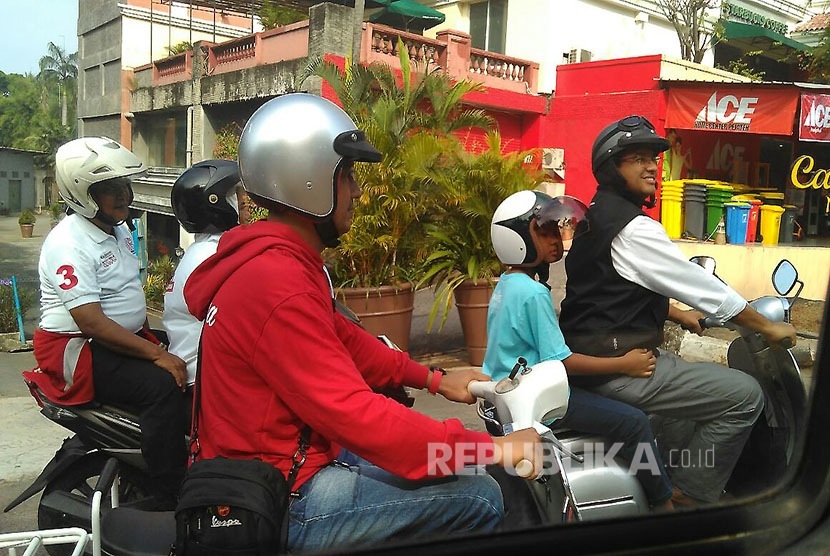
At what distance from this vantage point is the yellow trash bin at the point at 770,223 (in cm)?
215

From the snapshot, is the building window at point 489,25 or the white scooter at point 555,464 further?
the building window at point 489,25

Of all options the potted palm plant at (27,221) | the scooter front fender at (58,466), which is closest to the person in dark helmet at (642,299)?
the scooter front fender at (58,466)

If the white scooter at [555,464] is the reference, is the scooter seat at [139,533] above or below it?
below

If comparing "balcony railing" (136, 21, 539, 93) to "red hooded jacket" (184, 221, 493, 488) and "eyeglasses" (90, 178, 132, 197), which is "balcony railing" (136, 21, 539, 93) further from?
"red hooded jacket" (184, 221, 493, 488)

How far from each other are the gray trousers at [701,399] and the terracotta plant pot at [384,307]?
10.7ft

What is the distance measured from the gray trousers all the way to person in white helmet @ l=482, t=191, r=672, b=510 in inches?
1.9

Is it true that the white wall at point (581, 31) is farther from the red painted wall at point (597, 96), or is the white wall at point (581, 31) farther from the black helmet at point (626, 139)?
the black helmet at point (626, 139)

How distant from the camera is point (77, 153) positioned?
2584 millimetres

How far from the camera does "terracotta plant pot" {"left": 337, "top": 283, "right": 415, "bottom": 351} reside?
5.39 meters

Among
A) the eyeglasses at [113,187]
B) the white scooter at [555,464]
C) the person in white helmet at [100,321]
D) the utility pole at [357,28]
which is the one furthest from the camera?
the utility pole at [357,28]

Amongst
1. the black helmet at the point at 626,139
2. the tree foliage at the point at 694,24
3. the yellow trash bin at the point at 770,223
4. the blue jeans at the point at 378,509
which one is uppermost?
the tree foliage at the point at 694,24

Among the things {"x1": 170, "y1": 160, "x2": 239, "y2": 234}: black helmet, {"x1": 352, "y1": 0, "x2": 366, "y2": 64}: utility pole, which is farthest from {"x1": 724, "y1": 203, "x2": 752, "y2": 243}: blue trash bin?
{"x1": 352, "y1": 0, "x2": 366, "y2": 64}: utility pole

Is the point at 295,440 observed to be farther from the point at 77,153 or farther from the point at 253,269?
the point at 77,153

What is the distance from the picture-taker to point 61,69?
2.01 metres
